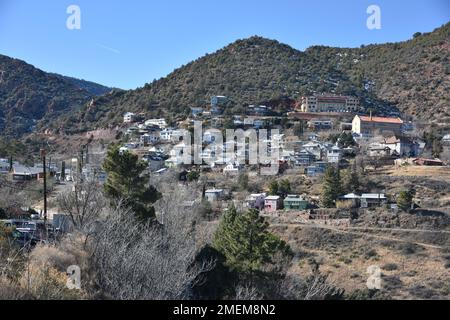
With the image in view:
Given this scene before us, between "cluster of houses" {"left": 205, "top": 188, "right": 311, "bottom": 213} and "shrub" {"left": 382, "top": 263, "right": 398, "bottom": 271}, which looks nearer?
"shrub" {"left": 382, "top": 263, "right": 398, "bottom": 271}

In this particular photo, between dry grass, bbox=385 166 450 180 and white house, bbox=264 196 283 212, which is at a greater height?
dry grass, bbox=385 166 450 180

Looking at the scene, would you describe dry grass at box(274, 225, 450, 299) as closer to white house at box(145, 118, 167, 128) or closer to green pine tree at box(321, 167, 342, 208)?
green pine tree at box(321, 167, 342, 208)

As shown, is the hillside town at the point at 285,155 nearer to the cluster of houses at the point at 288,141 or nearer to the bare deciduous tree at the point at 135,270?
the cluster of houses at the point at 288,141

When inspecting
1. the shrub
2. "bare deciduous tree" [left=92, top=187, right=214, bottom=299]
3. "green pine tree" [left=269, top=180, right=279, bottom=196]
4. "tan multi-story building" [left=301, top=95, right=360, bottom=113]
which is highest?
"tan multi-story building" [left=301, top=95, right=360, bottom=113]

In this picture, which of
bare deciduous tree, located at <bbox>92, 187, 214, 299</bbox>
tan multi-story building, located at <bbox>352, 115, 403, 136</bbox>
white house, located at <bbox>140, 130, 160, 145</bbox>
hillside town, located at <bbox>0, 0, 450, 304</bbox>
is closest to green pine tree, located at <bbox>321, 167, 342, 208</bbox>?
hillside town, located at <bbox>0, 0, 450, 304</bbox>

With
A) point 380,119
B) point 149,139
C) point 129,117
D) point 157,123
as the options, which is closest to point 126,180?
point 149,139

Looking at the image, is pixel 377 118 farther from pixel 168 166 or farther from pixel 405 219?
pixel 405 219
